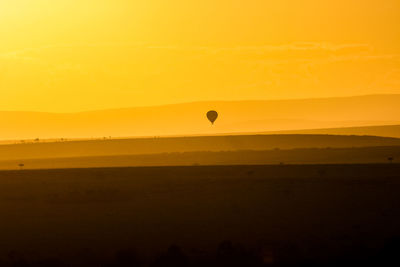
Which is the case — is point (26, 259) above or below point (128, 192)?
below

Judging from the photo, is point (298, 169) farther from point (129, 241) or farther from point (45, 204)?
point (129, 241)

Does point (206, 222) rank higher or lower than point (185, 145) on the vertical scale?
lower

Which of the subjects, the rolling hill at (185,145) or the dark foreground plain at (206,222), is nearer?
the dark foreground plain at (206,222)

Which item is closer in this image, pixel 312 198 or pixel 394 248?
pixel 394 248

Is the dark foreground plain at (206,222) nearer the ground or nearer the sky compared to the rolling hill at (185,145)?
nearer the ground

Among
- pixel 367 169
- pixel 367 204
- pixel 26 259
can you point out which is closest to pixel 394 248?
pixel 26 259

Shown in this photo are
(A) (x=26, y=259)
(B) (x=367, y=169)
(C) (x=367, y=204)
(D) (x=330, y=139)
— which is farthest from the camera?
(D) (x=330, y=139)

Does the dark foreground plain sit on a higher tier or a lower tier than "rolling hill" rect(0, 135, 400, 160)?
lower

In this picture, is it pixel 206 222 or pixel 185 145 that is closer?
pixel 206 222
